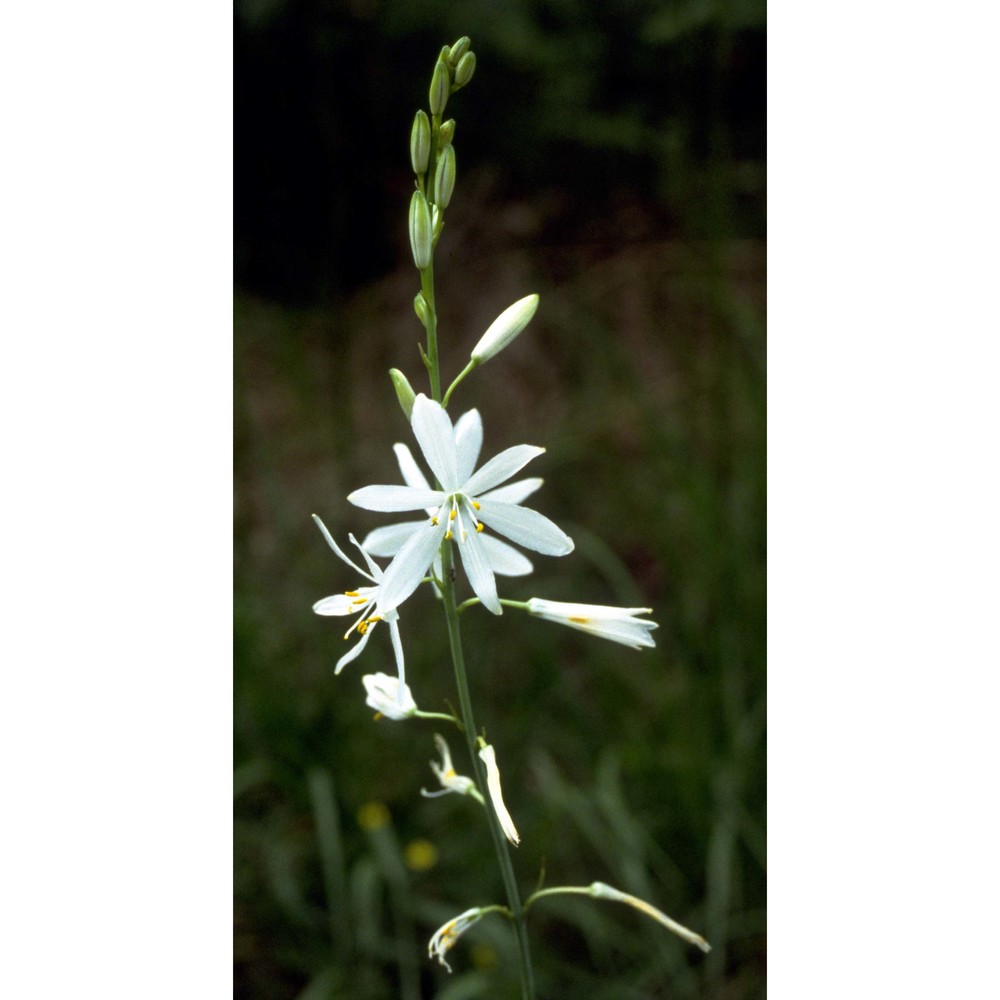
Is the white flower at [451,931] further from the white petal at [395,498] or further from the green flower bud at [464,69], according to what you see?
the green flower bud at [464,69]

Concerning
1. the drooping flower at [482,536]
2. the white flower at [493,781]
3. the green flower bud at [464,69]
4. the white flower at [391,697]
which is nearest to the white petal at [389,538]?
the drooping flower at [482,536]

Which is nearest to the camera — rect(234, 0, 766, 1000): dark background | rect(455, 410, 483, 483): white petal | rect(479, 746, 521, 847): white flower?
rect(479, 746, 521, 847): white flower

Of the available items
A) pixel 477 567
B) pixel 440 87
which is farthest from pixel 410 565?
pixel 440 87

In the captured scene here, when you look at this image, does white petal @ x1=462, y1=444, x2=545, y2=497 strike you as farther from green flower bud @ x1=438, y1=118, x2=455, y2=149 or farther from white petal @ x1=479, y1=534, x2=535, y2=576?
green flower bud @ x1=438, y1=118, x2=455, y2=149

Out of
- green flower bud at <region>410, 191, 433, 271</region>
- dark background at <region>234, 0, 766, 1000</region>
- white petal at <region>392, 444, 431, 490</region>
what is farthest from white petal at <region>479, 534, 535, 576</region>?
dark background at <region>234, 0, 766, 1000</region>

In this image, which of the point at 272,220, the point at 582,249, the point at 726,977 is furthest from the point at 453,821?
the point at 582,249

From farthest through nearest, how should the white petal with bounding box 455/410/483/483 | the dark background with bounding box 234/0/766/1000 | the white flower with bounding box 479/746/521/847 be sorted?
the dark background with bounding box 234/0/766/1000 → the white petal with bounding box 455/410/483/483 → the white flower with bounding box 479/746/521/847

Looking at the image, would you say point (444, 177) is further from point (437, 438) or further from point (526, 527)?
point (526, 527)
